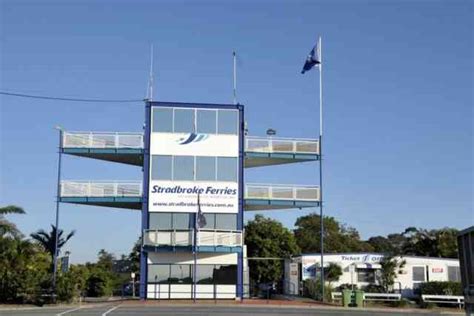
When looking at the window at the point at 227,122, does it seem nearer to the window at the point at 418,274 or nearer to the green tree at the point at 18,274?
the green tree at the point at 18,274

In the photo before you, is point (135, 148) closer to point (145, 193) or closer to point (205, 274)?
point (145, 193)

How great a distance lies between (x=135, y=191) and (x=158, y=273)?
5.14 meters

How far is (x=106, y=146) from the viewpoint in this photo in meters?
43.2

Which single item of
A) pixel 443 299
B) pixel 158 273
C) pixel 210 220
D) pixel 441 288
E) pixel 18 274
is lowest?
pixel 443 299

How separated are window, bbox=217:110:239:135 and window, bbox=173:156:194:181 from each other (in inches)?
105

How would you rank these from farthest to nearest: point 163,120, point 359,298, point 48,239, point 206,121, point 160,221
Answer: point 48,239 < point 206,121 < point 163,120 < point 160,221 < point 359,298

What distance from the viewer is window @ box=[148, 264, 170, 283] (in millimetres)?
41938

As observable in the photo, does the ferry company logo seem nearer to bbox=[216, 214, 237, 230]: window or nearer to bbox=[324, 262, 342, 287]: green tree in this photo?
bbox=[216, 214, 237, 230]: window

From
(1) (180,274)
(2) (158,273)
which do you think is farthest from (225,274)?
(2) (158,273)

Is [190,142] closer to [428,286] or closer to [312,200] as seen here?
[312,200]

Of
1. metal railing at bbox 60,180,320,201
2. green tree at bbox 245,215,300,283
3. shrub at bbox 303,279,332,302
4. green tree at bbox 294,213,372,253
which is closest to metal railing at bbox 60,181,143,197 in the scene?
metal railing at bbox 60,180,320,201

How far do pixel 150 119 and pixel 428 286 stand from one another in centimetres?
1991

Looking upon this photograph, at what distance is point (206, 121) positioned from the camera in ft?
143

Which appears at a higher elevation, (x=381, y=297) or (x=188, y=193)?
(x=188, y=193)
